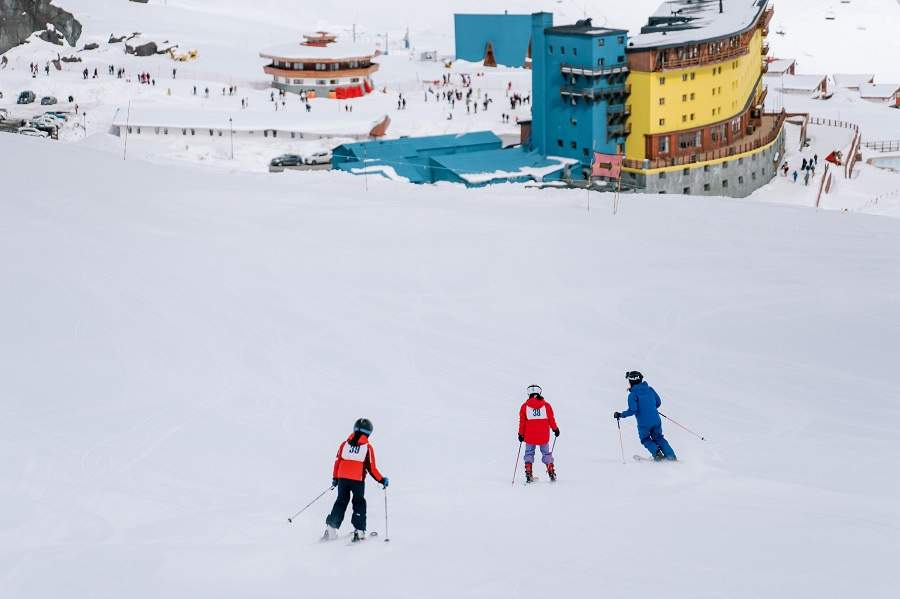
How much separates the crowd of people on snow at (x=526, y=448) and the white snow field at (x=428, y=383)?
0.74ft

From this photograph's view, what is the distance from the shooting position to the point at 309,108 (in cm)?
5881

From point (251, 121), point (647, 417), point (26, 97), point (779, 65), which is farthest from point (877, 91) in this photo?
point (647, 417)

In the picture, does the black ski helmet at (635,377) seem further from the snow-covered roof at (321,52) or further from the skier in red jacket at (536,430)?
the snow-covered roof at (321,52)

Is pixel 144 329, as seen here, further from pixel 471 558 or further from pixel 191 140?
pixel 191 140

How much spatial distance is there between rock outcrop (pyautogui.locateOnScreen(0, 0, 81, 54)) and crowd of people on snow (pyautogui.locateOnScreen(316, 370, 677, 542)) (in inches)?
2705

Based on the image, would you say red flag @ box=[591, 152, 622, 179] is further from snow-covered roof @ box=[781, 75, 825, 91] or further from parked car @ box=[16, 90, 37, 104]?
snow-covered roof @ box=[781, 75, 825, 91]

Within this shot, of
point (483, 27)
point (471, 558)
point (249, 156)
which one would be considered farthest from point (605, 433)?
point (483, 27)

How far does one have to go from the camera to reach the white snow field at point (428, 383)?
7801mm

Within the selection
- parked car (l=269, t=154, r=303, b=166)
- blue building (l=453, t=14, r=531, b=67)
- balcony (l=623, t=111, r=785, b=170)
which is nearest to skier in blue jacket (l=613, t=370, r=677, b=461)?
balcony (l=623, t=111, r=785, b=170)

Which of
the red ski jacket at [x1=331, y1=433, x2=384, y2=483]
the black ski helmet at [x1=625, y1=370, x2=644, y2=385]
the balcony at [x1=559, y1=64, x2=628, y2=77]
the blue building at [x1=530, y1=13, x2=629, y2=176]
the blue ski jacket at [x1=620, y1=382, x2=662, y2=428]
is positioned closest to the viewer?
the red ski jacket at [x1=331, y1=433, x2=384, y2=483]

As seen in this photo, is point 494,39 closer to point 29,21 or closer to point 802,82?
point 802,82

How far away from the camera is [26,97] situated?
58875 millimetres

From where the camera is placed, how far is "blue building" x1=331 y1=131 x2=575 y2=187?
44656 millimetres

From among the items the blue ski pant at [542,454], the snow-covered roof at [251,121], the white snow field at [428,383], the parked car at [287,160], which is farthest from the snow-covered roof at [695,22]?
the blue ski pant at [542,454]
